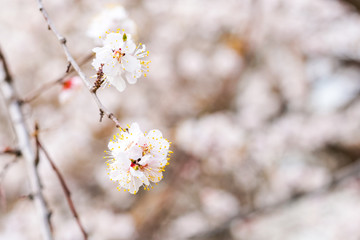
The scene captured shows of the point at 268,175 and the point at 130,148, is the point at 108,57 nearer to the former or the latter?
the point at 130,148

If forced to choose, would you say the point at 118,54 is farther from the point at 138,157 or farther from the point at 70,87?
the point at 70,87

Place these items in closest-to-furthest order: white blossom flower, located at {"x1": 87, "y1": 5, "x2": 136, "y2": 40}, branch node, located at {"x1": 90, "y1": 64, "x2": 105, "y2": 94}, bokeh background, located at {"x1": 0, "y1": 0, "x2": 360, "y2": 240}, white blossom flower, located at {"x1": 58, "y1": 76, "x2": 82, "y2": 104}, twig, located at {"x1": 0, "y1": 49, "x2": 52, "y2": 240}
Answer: branch node, located at {"x1": 90, "y1": 64, "x2": 105, "y2": 94} → twig, located at {"x1": 0, "y1": 49, "x2": 52, "y2": 240} → white blossom flower, located at {"x1": 87, "y1": 5, "x2": 136, "y2": 40} → white blossom flower, located at {"x1": 58, "y1": 76, "x2": 82, "y2": 104} → bokeh background, located at {"x1": 0, "y1": 0, "x2": 360, "y2": 240}

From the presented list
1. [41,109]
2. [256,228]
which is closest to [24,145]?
[256,228]

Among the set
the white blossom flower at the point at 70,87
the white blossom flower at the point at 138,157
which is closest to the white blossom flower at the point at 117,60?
the white blossom flower at the point at 138,157

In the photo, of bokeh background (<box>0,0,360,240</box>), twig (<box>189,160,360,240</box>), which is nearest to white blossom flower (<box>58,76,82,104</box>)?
twig (<box>189,160,360,240</box>)

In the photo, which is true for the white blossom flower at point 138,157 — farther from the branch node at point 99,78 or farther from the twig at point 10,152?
the twig at point 10,152

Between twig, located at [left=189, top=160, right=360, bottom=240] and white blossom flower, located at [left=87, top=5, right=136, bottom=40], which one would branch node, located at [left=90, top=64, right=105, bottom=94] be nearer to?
white blossom flower, located at [left=87, top=5, right=136, bottom=40]
